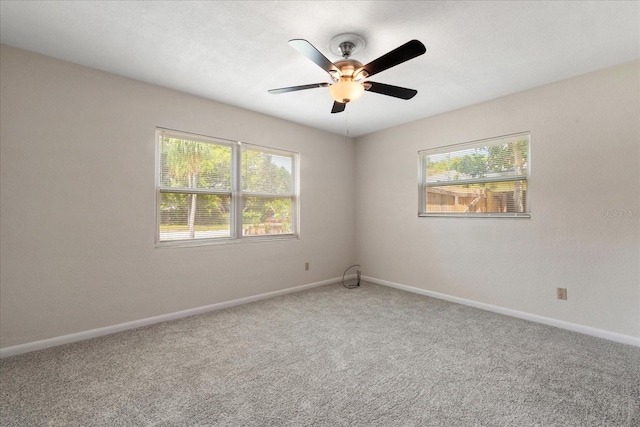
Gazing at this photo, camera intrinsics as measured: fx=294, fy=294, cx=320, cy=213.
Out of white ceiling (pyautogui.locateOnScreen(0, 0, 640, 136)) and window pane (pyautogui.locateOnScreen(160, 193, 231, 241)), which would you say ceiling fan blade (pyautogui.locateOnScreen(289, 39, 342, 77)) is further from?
window pane (pyautogui.locateOnScreen(160, 193, 231, 241))

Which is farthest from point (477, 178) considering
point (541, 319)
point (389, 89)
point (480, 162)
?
point (389, 89)

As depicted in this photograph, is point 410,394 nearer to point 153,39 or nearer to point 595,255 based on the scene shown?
point 595,255

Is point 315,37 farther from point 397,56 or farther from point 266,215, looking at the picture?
point 266,215

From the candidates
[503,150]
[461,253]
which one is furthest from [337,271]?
[503,150]

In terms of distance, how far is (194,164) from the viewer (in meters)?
3.42

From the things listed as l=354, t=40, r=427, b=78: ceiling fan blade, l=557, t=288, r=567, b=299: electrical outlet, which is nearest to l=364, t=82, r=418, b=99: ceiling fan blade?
l=354, t=40, r=427, b=78: ceiling fan blade

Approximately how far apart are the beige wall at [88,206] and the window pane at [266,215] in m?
0.37

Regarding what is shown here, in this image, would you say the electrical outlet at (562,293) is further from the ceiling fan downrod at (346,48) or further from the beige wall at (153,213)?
the ceiling fan downrod at (346,48)

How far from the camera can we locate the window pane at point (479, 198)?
10.9 ft

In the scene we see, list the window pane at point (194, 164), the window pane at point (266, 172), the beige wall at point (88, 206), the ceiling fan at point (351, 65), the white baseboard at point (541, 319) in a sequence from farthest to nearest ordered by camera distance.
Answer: the window pane at point (266, 172) < the window pane at point (194, 164) < the white baseboard at point (541, 319) < the beige wall at point (88, 206) < the ceiling fan at point (351, 65)

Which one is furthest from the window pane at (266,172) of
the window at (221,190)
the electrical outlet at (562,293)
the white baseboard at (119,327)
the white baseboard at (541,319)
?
the electrical outlet at (562,293)

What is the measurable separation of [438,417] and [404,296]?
242 cm

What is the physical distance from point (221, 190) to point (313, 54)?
223cm

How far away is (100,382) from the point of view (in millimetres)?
1988
